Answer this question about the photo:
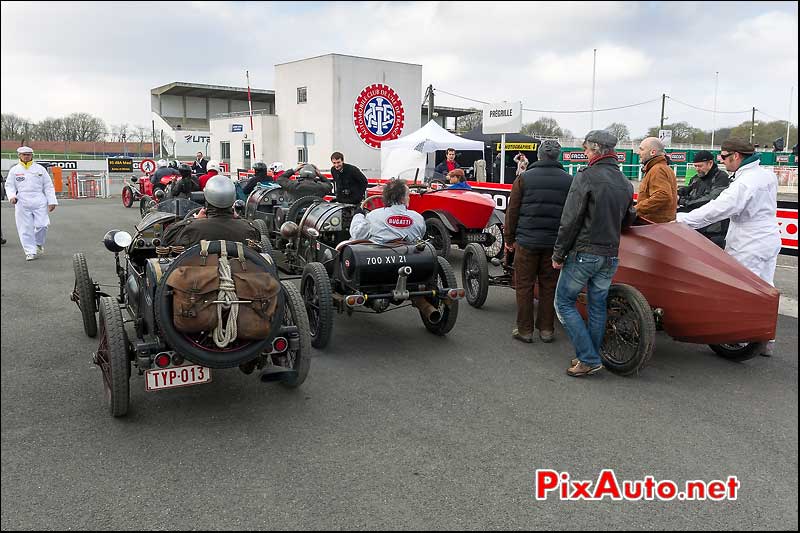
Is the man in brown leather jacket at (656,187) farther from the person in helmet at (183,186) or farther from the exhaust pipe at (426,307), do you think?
the person in helmet at (183,186)

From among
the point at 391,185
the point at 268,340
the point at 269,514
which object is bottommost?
the point at 269,514

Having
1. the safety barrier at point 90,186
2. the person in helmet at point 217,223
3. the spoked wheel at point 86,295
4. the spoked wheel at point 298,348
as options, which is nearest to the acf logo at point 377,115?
the safety barrier at point 90,186

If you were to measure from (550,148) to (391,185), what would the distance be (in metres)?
1.49

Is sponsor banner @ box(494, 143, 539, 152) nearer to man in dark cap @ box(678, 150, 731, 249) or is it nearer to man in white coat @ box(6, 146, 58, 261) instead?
man in white coat @ box(6, 146, 58, 261)

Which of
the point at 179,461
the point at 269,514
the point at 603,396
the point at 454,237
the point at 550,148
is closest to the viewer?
the point at 269,514

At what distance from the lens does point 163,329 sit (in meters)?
3.72

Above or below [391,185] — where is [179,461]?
below

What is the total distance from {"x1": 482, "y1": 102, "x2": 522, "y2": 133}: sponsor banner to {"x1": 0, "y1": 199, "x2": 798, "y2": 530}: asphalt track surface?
35.5 feet

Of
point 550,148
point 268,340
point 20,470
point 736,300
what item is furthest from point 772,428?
point 20,470

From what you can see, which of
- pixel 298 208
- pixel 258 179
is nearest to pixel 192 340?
pixel 298 208

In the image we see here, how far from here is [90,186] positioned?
2559 cm

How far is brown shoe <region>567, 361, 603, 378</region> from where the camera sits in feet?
16.6

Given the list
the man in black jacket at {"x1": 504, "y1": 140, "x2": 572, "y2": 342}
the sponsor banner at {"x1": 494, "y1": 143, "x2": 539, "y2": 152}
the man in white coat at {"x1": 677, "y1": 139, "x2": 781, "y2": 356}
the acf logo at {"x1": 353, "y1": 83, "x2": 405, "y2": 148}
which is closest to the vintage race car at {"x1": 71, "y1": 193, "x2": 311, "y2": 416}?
the man in black jacket at {"x1": 504, "y1": 140, "x2": 572, "y2": 342}

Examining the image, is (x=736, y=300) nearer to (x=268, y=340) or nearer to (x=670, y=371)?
(x=670, y=371)
